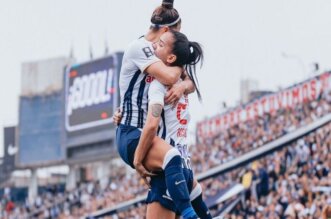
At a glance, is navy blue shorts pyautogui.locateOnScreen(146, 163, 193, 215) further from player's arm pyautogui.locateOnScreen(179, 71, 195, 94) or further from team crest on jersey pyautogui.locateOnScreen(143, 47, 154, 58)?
team crest on jersey pyautogui.locateOnScreen(143, 47, 154, 58)

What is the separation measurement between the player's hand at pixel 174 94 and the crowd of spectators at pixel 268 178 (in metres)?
1.72

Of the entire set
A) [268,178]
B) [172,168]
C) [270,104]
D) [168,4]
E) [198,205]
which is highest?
[168,4]

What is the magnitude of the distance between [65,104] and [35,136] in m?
3.32

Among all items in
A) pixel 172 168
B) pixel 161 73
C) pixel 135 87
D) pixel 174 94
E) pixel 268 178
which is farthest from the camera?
pixel 268 178

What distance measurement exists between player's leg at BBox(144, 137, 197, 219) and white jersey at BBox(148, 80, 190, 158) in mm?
172

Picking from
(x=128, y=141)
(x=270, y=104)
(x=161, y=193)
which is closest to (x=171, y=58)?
(x=128, y=141)

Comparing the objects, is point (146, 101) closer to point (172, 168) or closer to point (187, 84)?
point (187, 84)

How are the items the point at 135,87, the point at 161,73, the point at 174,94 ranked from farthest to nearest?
1. the point at 135,87
2. the point at 174,94
3. the point at 161,73

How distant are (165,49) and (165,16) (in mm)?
319

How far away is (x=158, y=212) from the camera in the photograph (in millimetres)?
7656

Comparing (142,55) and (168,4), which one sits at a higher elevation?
(168,4)

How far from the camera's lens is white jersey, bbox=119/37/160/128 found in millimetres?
7754

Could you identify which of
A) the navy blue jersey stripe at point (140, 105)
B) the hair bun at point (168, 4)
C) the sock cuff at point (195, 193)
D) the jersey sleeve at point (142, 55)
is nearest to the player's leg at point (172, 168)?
the navy blue jersey stripe at point (140, 105)

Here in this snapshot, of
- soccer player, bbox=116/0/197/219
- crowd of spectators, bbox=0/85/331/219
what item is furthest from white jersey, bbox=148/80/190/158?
crowd of spectators, bbox=0/85/331/219
